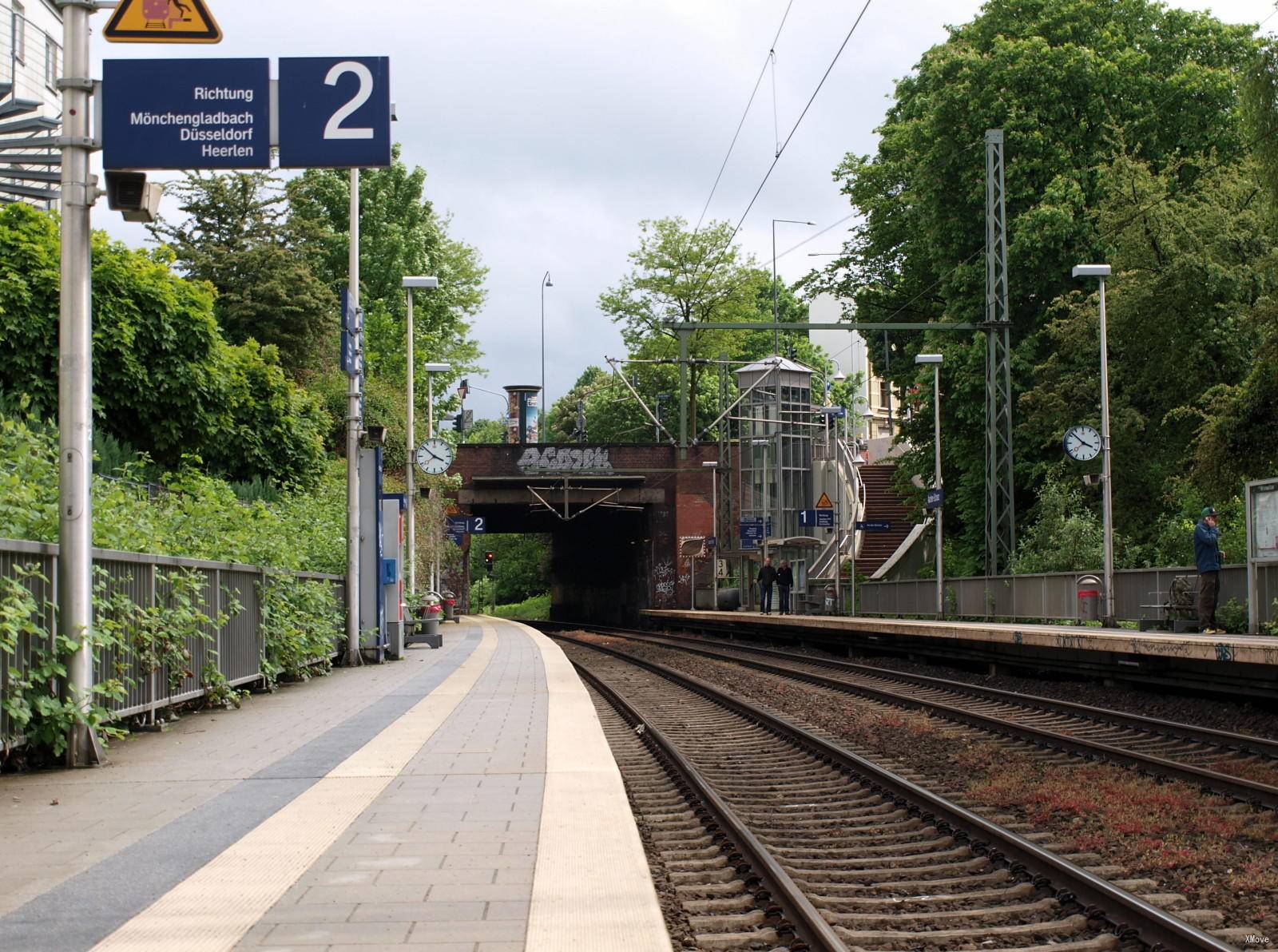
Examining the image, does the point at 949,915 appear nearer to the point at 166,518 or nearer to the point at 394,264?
the point at 166,518

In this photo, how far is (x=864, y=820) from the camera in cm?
855

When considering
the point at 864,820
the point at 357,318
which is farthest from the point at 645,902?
the point at 357,318

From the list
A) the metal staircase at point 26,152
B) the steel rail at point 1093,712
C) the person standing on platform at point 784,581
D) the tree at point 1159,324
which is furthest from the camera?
the person standing on platform at point 784,581

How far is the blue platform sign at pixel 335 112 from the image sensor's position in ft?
36.2

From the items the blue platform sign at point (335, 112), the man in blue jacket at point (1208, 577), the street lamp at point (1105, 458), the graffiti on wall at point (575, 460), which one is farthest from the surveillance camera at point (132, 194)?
the graffiti on wall at point (575, 460)

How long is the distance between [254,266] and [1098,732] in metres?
30.1

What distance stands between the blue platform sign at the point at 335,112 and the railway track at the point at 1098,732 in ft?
23.6

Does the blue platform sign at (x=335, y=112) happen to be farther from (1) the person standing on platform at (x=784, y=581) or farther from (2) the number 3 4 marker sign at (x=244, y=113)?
(1) the person standing on platform at (x=784, y=581)

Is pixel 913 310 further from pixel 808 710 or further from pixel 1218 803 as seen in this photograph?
pixel 1218 803

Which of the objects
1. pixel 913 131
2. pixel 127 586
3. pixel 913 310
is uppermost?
Result: pixel 913 131

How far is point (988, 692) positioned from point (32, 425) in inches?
466

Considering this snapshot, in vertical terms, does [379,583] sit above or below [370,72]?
below

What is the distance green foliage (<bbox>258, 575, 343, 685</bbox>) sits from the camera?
15.6 metres

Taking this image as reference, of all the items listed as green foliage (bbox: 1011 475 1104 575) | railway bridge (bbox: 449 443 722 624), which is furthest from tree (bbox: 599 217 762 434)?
green foliage (bbox: 1011 475 1104 575)
